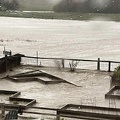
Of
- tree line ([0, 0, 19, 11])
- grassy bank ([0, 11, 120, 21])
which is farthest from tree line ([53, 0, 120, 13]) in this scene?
tree line ([0, 0, 19, 11])

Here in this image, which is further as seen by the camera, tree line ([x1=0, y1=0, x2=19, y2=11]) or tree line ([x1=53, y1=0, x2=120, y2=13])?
tree line ([x1=0, y1=0, x2=19, y2=11])

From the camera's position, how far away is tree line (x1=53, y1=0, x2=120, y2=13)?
103963 millimetres

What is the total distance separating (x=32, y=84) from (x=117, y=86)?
4.40 meters

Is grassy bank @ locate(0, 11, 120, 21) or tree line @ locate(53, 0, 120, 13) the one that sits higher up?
tree line @ locate(53, 0, 120, 13)

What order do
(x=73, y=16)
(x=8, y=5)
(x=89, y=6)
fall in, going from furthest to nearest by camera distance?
(x=8, y=5)
(x=89, y=6)
(x=73, y=16)

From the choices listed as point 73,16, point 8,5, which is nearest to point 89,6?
point 73,16

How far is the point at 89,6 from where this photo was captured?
108750 millimetres

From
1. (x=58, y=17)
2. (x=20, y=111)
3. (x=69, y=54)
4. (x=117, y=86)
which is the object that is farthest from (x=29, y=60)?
(x=58, y=17)

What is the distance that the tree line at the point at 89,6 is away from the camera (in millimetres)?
103963

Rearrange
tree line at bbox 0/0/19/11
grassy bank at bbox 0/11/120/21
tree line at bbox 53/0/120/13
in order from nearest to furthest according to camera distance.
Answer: grassy bank at bbox 0/11/120/21 < tree line at bbox 53/0/120/13 < tree line at bbox 0/0/19/11

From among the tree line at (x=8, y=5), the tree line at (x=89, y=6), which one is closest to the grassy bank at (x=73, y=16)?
the tree line at (x=89, y=6)

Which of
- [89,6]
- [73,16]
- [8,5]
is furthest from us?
[8,5]

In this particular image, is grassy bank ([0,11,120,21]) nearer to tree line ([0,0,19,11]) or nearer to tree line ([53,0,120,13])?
tree line ([53,0,120,13])

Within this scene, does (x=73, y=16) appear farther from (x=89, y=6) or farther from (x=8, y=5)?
(x=8, y=5)
